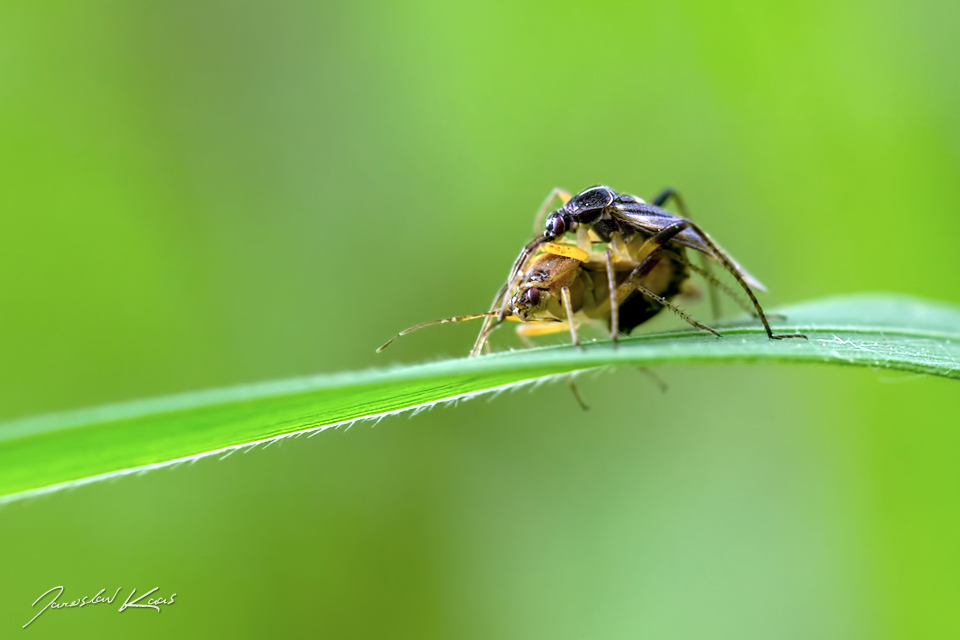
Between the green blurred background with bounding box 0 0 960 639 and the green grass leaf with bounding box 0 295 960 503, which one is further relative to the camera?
the green blurred background with bounding box 0 0 960 639

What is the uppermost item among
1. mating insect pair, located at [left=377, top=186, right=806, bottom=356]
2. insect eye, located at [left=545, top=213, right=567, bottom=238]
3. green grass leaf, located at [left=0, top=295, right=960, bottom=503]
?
insect eye, located at [left=545, top=213, right=567, bottom=238]

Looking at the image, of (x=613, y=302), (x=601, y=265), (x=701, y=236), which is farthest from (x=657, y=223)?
(x=613, y=302)

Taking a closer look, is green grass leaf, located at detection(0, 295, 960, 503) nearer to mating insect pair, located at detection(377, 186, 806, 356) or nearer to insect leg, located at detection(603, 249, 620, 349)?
insect leg, located at detection(603, 249, 620, 349)

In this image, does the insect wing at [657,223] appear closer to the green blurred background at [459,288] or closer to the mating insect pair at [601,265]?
the mating insect pair at [601,265]

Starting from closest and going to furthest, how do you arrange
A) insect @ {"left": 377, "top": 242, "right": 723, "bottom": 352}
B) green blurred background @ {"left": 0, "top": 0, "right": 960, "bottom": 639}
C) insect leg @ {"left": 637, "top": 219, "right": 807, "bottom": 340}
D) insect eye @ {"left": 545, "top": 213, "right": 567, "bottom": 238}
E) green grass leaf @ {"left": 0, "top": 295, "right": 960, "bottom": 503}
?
green grass leaf @ {"left": 0, "top": 295, "right": 960, "bottom": 503} → insect leg @ {"left": 637, "top": 219, "right": 807, "bottom": 340} → insect @ {"left": 377, "top": 242, "right": 723, "bottom": 352} → insect eye @ {"left": 545, "top": 213, "right": 567, "bottom": 238} → green blurred background @ {"left": 0, "top": 0, "right": 960, "bottom": 639}

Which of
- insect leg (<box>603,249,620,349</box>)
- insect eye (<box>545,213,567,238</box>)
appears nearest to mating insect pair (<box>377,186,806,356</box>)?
insect eye (<box>545,213,567,238</box>)

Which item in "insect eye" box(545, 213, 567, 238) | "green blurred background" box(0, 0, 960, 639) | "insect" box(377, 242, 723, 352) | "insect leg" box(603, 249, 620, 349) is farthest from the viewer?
"green blurred background" box(0, 0, 960, 639)

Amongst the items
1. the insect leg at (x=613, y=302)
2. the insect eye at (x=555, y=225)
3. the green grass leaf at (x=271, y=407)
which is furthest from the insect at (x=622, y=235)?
the green grass leaf at (x=271, y=407)

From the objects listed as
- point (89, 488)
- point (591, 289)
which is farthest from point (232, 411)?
point (89, 488)

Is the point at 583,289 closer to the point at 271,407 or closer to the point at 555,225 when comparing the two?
the point at 555,225
